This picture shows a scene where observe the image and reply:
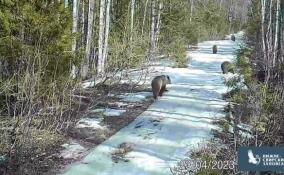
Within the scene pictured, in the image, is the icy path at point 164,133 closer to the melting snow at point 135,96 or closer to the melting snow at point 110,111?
the melting snow at point 135,96

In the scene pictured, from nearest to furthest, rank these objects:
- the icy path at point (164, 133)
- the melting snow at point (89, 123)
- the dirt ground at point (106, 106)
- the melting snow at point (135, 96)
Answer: the icy path at point (164, 133) < the dirt ground at point (106, 106) < the melting snow at point (89, 123) < the melting snow at point (135, 96)

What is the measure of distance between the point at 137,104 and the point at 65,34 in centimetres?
432

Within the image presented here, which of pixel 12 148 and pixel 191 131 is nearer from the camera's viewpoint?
pixel 12 148

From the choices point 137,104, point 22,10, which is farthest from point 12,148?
point 137,104

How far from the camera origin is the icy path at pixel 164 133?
895cm

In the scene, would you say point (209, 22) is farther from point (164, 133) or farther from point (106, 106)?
point (164, 133)

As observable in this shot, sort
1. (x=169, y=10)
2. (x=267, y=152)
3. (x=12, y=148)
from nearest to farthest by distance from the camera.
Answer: (x=267, y=152)
(x=12, y=148)
(x=169, y=10)

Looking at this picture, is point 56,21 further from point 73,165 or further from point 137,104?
point 137,104

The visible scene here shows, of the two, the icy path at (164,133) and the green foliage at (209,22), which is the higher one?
the green foliage at (209,22)

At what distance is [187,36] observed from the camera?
3781cm

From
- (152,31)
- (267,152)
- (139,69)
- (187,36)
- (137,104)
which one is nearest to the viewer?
(267,152)

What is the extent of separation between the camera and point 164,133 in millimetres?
11297

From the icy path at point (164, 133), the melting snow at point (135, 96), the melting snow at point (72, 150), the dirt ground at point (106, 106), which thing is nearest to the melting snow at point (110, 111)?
the dirt ground at point (106, 106)

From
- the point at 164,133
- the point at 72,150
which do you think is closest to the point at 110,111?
the point at 164,133
